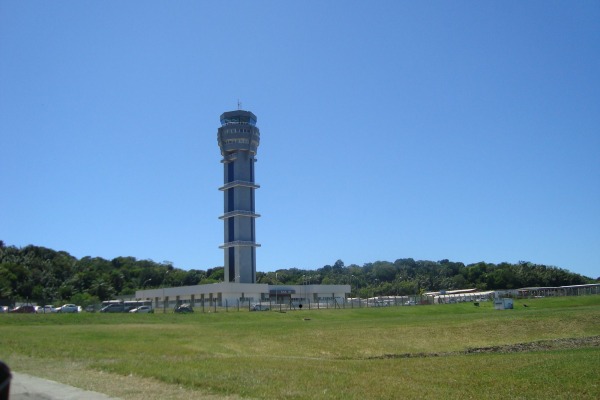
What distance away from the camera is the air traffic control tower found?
12756 cm

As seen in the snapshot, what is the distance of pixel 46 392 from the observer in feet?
→ 47.9

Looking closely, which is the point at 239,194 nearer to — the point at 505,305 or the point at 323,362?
the point at 505,305

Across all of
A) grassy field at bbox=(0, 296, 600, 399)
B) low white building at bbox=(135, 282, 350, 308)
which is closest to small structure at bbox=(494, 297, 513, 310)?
grassy field at bbox=(0, 296, 600, 399)

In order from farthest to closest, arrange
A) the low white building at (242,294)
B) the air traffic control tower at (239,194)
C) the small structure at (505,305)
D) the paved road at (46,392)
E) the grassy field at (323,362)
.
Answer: the air traffic control tower at (239,194) → the low white building at (242,294) → the small structure at (505,305) → the grassy field at (323,362) → the paved road at (46,392)

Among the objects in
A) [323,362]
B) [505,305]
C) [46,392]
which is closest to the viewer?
[46,392]

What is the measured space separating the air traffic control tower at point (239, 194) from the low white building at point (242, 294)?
5.27 m

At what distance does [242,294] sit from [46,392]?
343ft

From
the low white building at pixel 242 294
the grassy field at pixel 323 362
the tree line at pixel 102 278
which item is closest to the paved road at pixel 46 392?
the grassy field at pixel 323 362

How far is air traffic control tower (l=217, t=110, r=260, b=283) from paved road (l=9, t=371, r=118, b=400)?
353 feet

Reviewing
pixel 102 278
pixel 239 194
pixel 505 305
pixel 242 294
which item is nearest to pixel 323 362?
pixel 505 305

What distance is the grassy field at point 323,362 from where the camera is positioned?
17.0 meters

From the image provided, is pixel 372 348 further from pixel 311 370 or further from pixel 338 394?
pixel 338 394

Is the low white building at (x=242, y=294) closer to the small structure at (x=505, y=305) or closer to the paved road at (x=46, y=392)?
the small structure at (x=505, y=305)

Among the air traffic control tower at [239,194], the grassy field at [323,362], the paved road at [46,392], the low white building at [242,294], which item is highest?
the air traffic control tower at [239,194]
